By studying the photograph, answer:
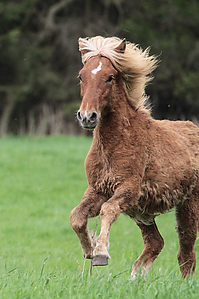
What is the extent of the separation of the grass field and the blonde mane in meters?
1.86

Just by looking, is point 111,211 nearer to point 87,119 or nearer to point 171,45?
point 87,119

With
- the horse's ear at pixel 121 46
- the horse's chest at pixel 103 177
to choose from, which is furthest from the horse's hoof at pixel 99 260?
the horse's ear at pixel 121 46

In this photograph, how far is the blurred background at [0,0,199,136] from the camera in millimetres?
26516

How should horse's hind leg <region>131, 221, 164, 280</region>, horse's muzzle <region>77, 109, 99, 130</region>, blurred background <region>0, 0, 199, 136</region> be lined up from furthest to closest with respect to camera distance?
blurred background <region>0, 0, 199, 136</region>, horse's hind leg <region>131, 221, 164, 280</region>, horse's muzzle <region>77, 109, 99, 130</region>

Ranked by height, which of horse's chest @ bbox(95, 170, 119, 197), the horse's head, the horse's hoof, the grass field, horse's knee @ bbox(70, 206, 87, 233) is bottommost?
the grass field

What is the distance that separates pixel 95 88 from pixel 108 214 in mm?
1150

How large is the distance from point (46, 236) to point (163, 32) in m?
21.4

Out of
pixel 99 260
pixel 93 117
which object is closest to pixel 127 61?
pixel 93 117

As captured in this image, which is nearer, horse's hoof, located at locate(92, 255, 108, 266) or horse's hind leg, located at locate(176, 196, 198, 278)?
horse's hoof, located at locate(92, 255, 108, 266)

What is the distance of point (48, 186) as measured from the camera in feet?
41.7

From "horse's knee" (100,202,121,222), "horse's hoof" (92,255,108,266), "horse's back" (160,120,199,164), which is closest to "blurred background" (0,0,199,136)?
"horse's back" (160,120,199,164)

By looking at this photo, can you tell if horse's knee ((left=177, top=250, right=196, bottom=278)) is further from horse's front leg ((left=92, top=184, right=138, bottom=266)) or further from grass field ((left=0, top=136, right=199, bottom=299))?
horse's front leg ((left=92, top=184, right=138, bottom=266))

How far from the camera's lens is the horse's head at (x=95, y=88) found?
3.76m

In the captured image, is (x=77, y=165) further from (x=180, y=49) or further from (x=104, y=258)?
(x=180, y=49)
